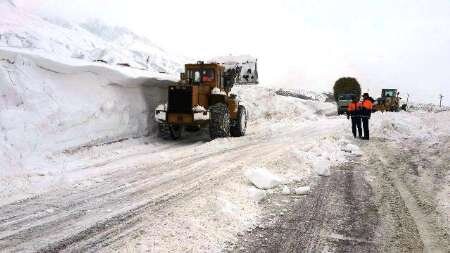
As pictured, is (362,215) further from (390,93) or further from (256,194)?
(390,93)

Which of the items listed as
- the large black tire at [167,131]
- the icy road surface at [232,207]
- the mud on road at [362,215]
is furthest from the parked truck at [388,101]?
the mud on road at [362,215]

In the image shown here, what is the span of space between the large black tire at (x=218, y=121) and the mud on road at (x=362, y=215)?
556 cm

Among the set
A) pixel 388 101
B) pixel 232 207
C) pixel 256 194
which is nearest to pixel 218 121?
pixel 256 194

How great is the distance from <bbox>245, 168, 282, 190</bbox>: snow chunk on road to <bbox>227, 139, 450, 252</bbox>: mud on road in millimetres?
375

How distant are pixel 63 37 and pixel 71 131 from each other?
196775 millimetres

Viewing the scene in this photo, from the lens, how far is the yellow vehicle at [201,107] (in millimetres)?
14102

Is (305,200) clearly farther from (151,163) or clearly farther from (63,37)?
(63,37)

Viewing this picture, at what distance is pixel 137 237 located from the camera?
193 inches

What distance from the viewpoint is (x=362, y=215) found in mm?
5977

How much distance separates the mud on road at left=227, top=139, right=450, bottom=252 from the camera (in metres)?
4.88

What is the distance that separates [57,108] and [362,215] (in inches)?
307

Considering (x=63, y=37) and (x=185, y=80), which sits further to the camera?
(x=63, y=37)

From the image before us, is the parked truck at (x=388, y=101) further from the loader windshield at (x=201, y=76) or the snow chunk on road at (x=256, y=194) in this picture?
the snow chunk on road at (x=256, y=194)

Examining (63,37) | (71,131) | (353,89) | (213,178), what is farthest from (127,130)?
(63,37)
